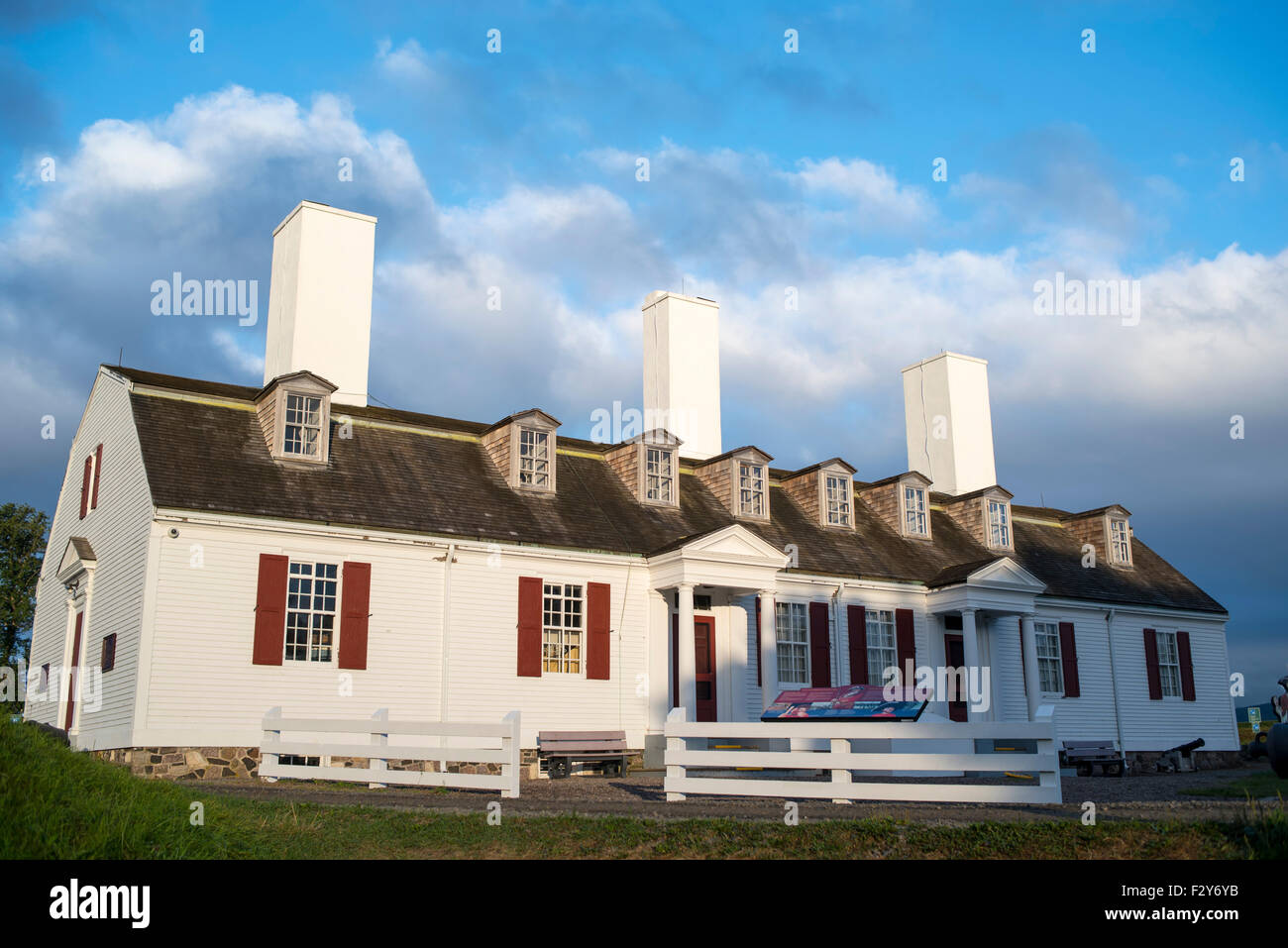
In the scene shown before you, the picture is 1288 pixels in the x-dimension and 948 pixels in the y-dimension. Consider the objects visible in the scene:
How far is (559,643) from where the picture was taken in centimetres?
2177

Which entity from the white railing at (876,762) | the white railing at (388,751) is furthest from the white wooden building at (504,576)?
the white railing at (876,762)

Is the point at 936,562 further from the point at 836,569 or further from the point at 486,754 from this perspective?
the point at 486,754

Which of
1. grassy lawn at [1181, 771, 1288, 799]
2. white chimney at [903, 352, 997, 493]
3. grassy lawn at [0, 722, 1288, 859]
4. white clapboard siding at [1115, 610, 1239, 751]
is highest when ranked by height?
white chimney at [903, 352, 997, 493]

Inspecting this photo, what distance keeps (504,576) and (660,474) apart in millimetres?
5560

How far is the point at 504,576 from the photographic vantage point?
2125 cm

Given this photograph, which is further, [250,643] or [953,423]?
[953,423]

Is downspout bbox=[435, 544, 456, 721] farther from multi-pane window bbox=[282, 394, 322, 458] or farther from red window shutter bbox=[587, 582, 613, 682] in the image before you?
multi-pane window bbox=[282, 394, 322, 458]

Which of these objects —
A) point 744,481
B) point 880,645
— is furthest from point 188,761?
point 880,645

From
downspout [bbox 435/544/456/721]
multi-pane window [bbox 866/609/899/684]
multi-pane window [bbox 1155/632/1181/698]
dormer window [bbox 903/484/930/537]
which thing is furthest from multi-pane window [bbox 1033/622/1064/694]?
downspout [bbox 435/544/456/721]

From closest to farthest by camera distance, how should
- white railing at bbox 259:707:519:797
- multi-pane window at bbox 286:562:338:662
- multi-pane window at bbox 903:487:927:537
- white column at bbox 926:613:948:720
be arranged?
white railing at bbox 259:707:519:797
multi-pane window at bbox 286:562:338:662
white column at bbox 926:613:948:720
multi-pane window at bbox 903:487:927:537

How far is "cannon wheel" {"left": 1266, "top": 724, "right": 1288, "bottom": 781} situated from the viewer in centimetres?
1568

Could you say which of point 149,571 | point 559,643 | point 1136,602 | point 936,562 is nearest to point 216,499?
point 149,571

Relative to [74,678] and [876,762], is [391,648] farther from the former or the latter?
[876,762]

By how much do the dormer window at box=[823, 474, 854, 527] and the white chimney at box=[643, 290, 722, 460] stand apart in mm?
3086
